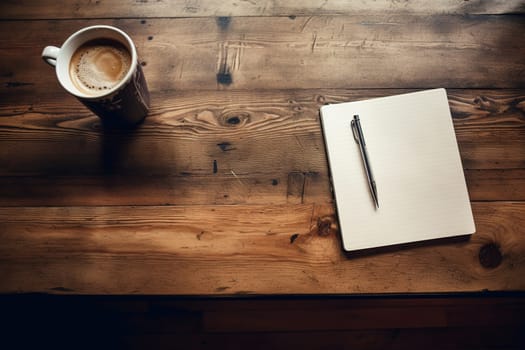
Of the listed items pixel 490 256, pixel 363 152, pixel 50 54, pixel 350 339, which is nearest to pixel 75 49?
pixel 50 54

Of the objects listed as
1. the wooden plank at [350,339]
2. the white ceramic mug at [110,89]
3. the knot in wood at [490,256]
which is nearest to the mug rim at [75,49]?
the white ceramic mug at [110,89]

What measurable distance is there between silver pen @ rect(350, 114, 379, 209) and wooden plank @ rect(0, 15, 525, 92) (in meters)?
0.09

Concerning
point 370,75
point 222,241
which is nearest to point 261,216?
point 222,241

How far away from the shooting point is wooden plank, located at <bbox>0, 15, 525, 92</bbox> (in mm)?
709

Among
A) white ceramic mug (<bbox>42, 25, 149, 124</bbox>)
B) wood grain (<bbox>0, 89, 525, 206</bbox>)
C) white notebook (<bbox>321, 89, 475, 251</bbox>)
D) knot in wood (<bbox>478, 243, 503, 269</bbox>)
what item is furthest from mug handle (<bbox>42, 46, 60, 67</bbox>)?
knot in wood (<bbox>478, 243, 503, 269</bbox>)

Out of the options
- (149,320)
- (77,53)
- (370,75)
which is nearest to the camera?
(77,53)

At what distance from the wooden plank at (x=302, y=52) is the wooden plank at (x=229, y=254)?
25cm

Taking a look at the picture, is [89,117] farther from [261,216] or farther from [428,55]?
[428,55]

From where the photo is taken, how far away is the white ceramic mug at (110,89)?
55cm

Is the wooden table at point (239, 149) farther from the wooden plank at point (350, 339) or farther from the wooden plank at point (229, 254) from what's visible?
the wooden plank at point (350, 339)

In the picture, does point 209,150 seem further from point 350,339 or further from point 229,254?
point 350,339

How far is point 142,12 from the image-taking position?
74 centimetres

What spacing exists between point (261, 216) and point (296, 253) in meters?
0.09

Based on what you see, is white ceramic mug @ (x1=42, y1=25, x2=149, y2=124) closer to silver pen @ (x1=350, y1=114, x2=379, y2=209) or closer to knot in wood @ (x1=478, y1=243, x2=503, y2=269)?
silver pen @ (x1=350, y1=114, x2=379, y2=209)
